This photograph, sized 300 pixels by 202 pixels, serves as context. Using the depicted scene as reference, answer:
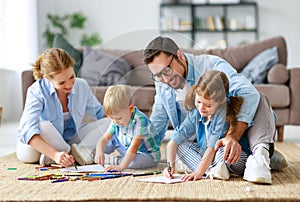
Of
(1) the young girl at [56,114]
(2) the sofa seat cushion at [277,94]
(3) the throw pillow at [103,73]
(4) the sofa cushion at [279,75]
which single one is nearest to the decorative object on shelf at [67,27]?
(4) the sofa cushion at [279,75]

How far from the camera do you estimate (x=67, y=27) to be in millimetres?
7434

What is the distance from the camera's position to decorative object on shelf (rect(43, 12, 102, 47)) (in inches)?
285

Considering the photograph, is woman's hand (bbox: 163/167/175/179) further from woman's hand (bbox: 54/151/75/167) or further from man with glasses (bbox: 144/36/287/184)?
woman's hand (bbox: 54/151/75/167)

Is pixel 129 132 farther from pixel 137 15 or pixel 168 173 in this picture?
pixel 137 15

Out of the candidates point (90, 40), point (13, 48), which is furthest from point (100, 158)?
point (90, 40)

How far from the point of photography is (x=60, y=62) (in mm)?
2529

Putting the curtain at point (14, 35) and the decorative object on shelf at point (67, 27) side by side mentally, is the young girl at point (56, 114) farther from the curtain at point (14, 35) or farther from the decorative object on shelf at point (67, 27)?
the decorative object on shelf at point (67, 27)

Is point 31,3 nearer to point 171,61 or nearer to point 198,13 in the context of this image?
point 198,13

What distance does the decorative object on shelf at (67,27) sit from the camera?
7.23 meters

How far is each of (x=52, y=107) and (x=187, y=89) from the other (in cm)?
89

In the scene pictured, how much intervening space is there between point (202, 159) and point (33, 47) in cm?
494

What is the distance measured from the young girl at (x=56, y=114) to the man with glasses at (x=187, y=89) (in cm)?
32

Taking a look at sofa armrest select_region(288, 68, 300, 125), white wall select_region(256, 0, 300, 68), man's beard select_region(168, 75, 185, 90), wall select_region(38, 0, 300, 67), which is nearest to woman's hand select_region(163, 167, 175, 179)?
man's beard select_region(168, 75, 185, 90)

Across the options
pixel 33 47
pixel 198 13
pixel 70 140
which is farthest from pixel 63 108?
pixel 198 13
